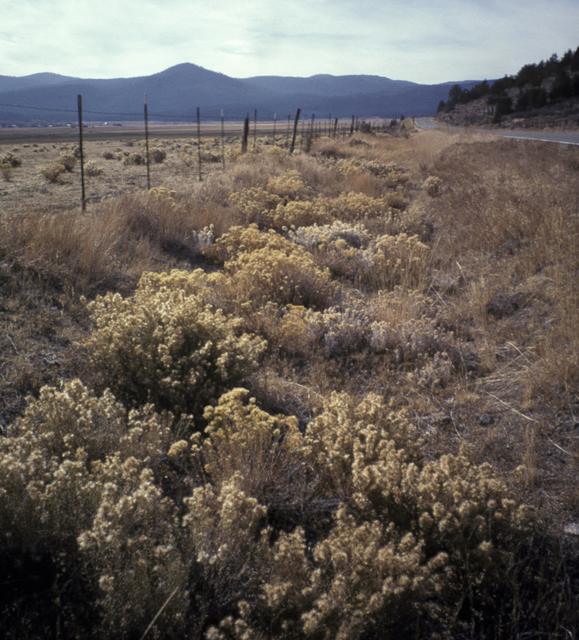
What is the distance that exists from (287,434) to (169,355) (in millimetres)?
1180

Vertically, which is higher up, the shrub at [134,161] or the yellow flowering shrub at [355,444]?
the shrub at [134,161]

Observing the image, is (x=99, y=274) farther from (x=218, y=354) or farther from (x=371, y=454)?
(x=371, y=454)

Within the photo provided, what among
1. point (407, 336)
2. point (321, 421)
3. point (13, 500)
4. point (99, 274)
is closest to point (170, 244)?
point (99, 274)

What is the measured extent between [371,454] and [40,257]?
14.7 ft

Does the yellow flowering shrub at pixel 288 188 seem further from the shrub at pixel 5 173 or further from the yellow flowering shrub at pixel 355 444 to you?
the yellow flowering shrub at pixel 355 444

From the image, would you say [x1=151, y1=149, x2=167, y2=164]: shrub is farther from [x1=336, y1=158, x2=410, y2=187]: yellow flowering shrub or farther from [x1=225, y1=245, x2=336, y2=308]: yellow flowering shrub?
[x1=225, y1=245, x2=336, y2=308]: yellow flowering shrub

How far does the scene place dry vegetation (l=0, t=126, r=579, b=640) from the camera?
2363 mm

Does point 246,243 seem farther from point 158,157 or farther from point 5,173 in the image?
point 158,157

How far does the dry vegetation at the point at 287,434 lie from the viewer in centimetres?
236

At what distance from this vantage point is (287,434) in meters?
3.58

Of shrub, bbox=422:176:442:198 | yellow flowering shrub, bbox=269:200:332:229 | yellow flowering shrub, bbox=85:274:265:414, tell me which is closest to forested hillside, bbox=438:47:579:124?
shrub, bbox=422:176:442:198

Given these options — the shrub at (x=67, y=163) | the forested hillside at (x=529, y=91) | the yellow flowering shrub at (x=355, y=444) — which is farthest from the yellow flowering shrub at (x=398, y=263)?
the forested hillside at (x=529, y=91)

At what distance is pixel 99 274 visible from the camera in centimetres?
659

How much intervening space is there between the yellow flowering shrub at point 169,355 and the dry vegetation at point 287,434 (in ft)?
0.07
